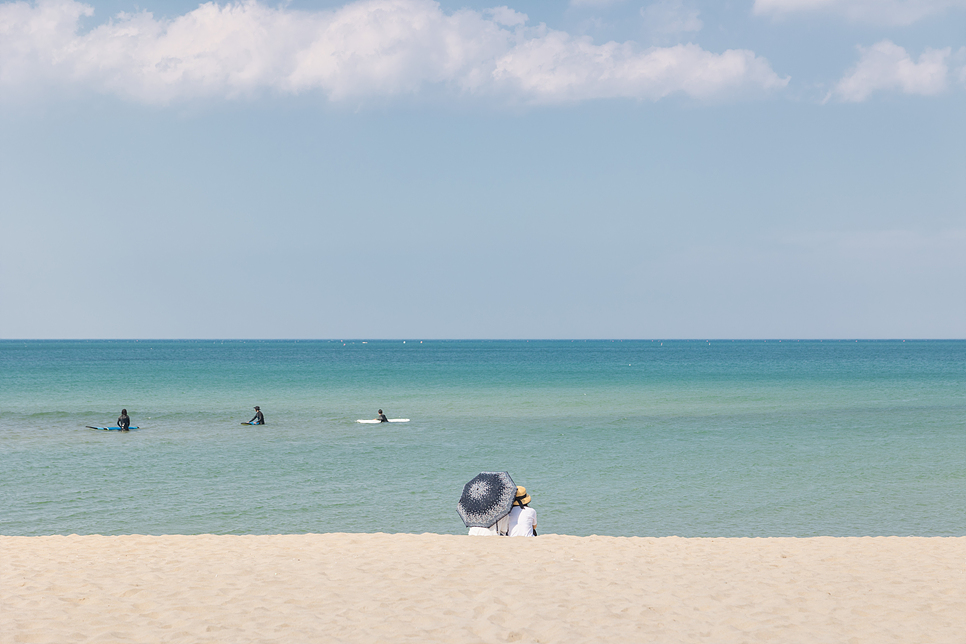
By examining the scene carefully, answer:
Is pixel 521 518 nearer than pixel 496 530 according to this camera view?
Yes

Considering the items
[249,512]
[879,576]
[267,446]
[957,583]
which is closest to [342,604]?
[879,576]

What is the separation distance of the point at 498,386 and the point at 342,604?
198 feet

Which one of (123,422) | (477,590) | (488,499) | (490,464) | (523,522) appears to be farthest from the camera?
(123,422)

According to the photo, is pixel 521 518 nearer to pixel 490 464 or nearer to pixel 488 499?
pixel 488 499

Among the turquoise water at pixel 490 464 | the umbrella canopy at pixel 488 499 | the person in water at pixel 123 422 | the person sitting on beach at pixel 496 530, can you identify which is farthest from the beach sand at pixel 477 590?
the person in water at pixel 123 422

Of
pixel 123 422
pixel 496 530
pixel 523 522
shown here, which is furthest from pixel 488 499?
pixel 123 422

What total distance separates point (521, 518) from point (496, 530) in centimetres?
53

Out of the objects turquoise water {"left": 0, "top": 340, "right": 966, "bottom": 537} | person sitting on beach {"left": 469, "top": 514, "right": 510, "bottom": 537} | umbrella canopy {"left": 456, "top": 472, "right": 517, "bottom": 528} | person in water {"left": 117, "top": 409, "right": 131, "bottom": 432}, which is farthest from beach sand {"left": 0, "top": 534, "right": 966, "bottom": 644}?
person in water {"left": 117, "top": 409, "right": 131, "bottom": 432}

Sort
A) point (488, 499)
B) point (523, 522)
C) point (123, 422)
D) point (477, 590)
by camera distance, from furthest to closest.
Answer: point (123, 422) → point (488, 499) → point (523, 522) → point (477, 590)

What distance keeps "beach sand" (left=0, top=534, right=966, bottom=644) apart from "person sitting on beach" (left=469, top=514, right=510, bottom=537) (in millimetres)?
294

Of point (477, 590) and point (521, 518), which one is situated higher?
point (521, 518)

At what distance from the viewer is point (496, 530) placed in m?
15.0

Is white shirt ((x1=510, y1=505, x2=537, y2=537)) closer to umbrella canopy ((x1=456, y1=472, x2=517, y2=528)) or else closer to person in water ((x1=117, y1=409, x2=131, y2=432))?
umbrella canopy ((x1=456, y1=472, x2=517, y2=528))

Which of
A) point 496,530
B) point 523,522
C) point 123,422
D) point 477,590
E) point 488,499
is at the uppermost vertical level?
point 123,422
